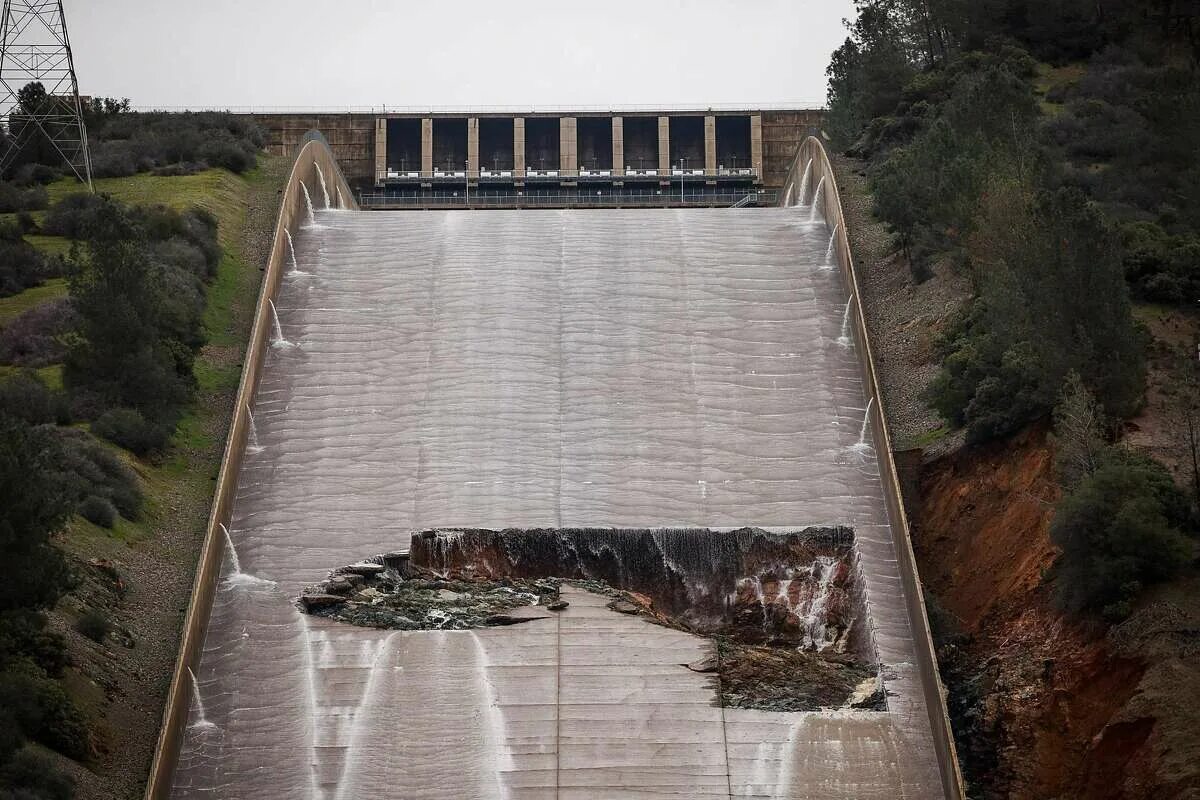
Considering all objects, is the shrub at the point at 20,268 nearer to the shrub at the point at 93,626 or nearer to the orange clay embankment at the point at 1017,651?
the shrub at the point at 93,626

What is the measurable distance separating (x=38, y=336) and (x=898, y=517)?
2061 cm

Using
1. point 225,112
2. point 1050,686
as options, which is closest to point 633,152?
point 225,112

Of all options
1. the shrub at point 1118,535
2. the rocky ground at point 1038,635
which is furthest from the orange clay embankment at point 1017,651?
the shrub at point 1118,535

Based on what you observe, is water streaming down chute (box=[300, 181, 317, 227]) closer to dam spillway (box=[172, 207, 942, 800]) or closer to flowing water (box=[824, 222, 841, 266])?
dam spillway (box=[172, 207, 942, 800])

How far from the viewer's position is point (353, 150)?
2995 inches

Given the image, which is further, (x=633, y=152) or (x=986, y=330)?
(x=633, y=152)

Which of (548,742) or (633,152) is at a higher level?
(633,152)

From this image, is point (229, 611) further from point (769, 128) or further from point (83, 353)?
point (769, 128)

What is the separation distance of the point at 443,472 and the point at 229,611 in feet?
19.2

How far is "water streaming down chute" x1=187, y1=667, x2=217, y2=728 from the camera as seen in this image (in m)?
30.0

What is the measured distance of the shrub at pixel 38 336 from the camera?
41531mm

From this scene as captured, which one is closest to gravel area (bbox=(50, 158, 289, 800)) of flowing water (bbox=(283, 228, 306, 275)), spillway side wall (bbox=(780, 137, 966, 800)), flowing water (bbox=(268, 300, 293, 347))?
flowing water (bbox=(268, 300, 293, 347))

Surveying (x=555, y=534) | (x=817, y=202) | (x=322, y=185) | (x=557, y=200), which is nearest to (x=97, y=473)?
(x=555, y=534)

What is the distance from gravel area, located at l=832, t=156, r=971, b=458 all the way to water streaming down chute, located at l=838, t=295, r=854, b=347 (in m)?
0.80
